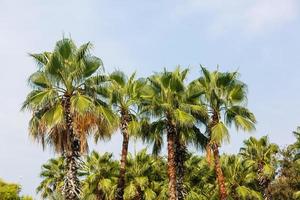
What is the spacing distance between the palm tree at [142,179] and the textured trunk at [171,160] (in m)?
11.6

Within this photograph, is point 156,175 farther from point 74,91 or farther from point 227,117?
point 74,91

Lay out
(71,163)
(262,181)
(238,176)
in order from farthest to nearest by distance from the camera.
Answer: (262,181) → (238,176) → (71,163)

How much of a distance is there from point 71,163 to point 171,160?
733 cm

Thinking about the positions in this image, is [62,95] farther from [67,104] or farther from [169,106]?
[169,106]

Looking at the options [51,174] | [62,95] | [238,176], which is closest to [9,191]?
[51,174]

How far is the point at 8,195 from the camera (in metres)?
50.3

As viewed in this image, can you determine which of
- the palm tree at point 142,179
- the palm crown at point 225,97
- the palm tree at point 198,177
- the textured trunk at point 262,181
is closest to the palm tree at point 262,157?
the textured trunk at point 262,181

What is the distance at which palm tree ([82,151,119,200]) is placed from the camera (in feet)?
144

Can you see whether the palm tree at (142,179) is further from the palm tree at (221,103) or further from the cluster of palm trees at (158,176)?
the palm tree at (221,103)

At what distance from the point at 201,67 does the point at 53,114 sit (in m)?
11.6

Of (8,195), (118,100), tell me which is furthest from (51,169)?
(118,100)

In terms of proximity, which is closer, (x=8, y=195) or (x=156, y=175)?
(x=156, y=175)

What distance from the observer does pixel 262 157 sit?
55469 millimetres

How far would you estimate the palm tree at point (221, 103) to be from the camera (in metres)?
31.8
